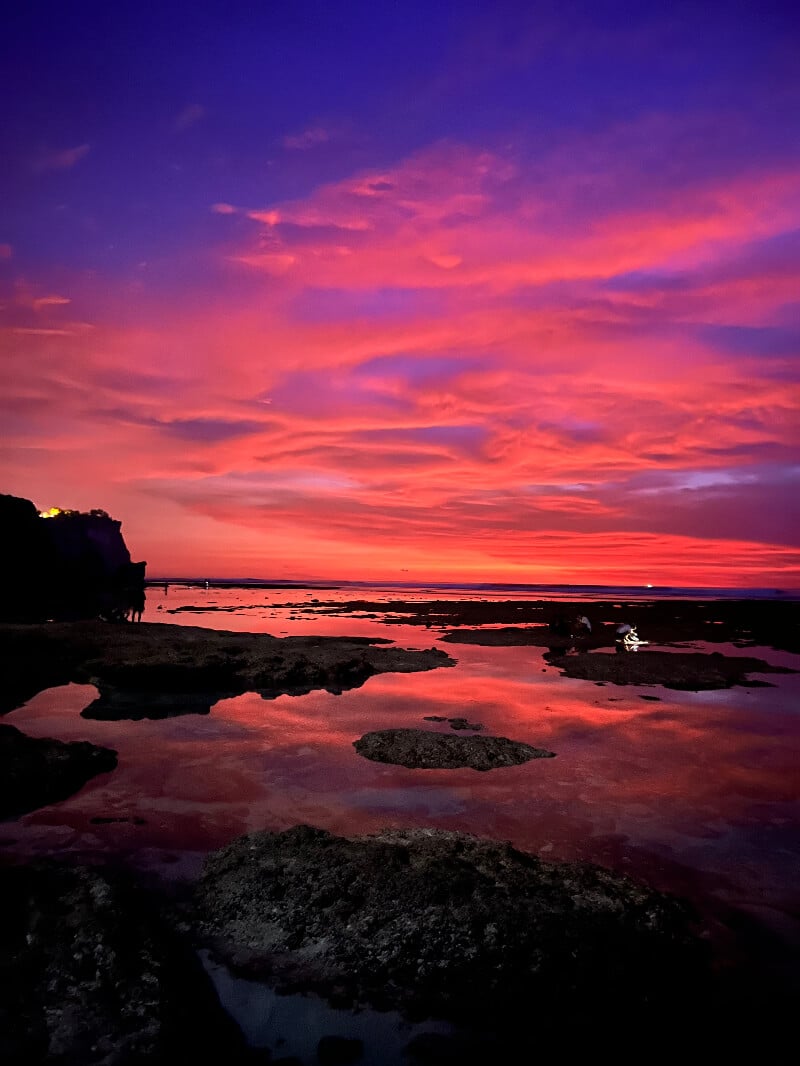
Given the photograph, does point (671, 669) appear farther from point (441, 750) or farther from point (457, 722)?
point (441, 750)

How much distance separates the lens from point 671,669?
1939 cm

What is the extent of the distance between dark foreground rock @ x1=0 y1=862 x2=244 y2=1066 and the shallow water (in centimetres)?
121

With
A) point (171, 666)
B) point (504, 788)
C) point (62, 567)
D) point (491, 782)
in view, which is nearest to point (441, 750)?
point (491, 782)

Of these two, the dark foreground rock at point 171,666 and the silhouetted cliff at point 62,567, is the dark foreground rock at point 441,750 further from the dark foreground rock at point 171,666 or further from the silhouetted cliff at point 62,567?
the silhouetted cliff at point 62,567

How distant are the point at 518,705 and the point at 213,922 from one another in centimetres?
1074

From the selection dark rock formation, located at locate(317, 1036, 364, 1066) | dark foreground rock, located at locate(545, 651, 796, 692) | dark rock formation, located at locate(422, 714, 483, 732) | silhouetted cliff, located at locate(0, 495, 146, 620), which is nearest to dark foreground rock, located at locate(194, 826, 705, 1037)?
dark rock formation, located at locate(317, 1036, 364, 1066)

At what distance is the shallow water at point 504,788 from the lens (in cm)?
612

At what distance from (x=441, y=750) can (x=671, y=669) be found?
42.1 feet

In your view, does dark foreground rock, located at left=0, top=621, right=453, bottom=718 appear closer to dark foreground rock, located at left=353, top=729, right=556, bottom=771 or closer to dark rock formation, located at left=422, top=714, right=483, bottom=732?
dark rock formation, located at left=422, top=714, right=483, bottom=732

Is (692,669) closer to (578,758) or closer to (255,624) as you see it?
(578,758)

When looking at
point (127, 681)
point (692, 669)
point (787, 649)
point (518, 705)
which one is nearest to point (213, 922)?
point (518, 705)

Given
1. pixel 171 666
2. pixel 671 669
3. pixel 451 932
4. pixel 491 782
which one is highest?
pixel 171 666

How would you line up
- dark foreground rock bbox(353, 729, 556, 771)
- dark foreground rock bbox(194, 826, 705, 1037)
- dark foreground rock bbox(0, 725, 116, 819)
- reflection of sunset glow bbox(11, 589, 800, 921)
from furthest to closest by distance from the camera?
1. dark foreground rock bbox(353, 729, 556, 771)
2. dark foreground rock bbox(0, 725, 116, 819)
3. reflection of sunset glow bbox(11, 589, 800, 921)
4. dark foreground rock bbox(194, 826, 705, 1037)

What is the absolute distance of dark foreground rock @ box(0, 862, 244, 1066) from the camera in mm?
3416
